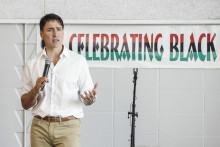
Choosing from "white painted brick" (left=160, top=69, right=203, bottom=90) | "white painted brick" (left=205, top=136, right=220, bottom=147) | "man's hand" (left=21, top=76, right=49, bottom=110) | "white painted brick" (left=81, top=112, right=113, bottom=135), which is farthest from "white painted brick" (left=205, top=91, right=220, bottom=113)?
"man's hand" (left=21, top=76, right=49, bottom=110)

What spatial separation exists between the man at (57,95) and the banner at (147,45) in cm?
133

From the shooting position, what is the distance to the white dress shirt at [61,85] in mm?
1848

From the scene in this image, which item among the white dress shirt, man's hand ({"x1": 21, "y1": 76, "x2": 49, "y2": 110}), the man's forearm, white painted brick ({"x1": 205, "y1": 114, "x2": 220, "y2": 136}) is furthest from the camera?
white painted brick ({"x1": 205, "y1": 114, "x2": 220, "y2": 136})

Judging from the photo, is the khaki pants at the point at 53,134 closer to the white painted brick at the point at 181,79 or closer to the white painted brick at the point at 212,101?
the white painted brick at the point at 181,79

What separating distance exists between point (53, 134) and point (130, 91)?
5.07 ft

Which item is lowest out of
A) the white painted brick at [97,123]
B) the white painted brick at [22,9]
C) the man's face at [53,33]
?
the white painted brick at [97,123]

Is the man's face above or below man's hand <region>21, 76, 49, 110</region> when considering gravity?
above

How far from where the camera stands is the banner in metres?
3.21

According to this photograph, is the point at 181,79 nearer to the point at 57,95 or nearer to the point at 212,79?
the point at 212,79

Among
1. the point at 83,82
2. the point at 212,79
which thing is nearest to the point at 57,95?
the point at 83,82

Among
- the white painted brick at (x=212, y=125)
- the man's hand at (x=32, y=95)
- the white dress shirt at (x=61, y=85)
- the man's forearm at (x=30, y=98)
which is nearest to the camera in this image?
the man's hand at (x=32, y=95)

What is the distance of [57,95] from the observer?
1.86m

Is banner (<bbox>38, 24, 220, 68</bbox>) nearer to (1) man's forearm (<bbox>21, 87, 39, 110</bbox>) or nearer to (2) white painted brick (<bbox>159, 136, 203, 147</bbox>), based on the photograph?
(2) white painted brick (<bbox>159, 136, 203, 147</bbox>)

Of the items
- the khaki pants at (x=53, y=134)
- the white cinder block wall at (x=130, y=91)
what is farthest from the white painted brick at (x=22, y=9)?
the khaki pants at (x=53, y=134)
